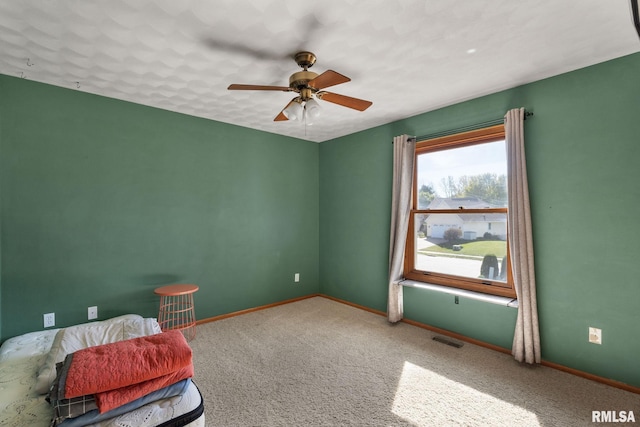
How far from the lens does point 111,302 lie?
10.2 feet

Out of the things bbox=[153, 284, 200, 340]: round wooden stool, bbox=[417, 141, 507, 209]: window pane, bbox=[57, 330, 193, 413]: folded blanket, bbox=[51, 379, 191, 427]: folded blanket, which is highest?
bbox=[417, 141, 507, 209]: window pane

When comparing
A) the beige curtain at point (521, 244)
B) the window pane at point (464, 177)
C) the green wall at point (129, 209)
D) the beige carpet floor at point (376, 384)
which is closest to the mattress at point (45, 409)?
the beige carpet floor at point (376, 384)

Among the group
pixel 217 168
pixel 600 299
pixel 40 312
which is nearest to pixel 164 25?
pixel 217 168

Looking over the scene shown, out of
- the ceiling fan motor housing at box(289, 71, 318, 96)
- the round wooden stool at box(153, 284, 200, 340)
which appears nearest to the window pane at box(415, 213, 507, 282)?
the ceiling fan motor housing at box(289, 71, 318, 96)

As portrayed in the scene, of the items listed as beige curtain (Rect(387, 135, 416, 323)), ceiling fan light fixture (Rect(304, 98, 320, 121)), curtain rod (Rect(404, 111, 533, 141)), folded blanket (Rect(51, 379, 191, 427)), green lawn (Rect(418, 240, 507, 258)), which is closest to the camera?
folded blanket (Rect(51, 379, 191, 427))

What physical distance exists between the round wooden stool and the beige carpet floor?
0.68 ft

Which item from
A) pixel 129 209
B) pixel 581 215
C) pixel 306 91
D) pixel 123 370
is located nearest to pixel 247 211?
pixel 129 209

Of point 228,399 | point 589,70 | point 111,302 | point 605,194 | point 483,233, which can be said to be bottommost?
point 228,399

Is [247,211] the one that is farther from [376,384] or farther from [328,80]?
[376,384]

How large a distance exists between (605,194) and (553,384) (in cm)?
156

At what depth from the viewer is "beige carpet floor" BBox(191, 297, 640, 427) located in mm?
1979

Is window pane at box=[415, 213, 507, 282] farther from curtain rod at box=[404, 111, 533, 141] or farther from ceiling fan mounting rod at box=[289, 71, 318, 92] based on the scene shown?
ceiling fan mounting rod at box=[289, 71, 318, 92]

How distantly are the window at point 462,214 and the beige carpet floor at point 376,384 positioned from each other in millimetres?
736

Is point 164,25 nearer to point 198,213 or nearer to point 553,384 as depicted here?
point 198,213
